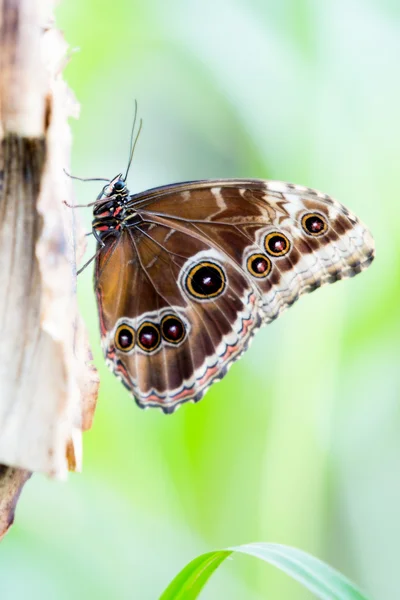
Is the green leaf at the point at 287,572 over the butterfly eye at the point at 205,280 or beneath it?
beneath

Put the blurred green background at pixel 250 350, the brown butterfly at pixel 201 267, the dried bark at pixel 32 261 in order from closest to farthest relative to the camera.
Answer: the dried bark at pixel 32 261 → the brown butterfly at pixel 201 267 → the blurred green background at pixel 250 350

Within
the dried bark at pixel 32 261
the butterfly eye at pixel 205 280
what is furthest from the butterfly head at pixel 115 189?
the dried bark at pixel 32 261

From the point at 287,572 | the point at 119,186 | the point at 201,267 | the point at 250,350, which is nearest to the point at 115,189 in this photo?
the point at 119,186

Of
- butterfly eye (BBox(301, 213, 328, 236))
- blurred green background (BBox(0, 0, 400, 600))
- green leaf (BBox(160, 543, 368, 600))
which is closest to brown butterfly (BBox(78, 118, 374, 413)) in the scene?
butterfly eye (BBox(301, 213, 328, 236))

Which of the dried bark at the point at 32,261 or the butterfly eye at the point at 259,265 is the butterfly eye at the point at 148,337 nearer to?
the butterfly eye at the point at 259,265

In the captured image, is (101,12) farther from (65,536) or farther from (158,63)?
(65,536)

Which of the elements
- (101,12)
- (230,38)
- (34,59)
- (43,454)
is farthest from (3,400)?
(230,38)

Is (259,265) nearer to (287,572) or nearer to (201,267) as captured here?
(201,267)
